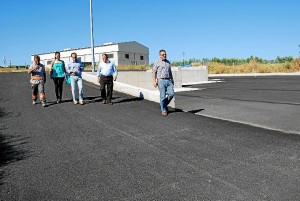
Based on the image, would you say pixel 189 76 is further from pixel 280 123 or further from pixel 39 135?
pixel 39 135

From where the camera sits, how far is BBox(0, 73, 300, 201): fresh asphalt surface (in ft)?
11.8

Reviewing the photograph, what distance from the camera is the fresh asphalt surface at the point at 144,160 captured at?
3594 mm

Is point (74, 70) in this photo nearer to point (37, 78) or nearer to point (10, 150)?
point (37, 78)

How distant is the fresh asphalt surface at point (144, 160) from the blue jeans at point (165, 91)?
0.80 meters

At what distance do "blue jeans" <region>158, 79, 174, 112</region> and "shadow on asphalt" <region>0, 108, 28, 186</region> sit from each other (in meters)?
4.09

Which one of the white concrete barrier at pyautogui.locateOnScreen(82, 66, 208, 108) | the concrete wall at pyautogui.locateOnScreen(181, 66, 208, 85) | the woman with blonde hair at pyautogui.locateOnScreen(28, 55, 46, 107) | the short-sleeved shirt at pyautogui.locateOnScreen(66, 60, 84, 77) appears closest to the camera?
the woman with blonde hair at pyautogui.locateOnScreen(28, 55, 46, 107)

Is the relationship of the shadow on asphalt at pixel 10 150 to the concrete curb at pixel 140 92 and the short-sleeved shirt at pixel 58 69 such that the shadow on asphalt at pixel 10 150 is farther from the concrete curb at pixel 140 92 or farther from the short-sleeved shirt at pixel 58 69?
the concrete curb at pixel 140 92

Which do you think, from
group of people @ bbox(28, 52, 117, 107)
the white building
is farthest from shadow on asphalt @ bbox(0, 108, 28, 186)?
the white building

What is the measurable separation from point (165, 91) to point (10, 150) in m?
4.83

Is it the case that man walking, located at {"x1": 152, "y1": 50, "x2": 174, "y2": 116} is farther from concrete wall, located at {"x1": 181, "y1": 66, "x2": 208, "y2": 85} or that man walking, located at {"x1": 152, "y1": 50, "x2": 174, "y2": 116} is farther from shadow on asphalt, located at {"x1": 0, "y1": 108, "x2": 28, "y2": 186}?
concrete wall, located at {"x1": 181, "y1": 66, "x2": 208, "y2": 85}

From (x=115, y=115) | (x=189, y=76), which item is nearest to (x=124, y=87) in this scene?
(x=115, y=115)

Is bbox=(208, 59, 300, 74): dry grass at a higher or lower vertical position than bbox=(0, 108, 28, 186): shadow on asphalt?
higher

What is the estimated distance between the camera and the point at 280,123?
7.51 metres

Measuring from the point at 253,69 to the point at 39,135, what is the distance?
1688 inches
